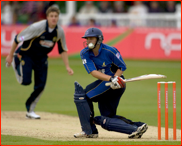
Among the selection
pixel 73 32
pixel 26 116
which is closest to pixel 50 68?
pixel 73 32

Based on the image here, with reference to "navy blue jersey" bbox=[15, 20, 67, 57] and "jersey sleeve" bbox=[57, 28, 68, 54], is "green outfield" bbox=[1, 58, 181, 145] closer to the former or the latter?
"jersey sleeve" bbox=[57, 28, 68, 54]

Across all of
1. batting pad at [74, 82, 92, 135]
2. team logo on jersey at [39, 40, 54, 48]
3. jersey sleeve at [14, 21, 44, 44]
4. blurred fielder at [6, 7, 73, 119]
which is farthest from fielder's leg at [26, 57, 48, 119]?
batting pad at [74, 82, 92, 135]

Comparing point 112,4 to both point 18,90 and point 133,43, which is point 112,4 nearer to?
point 133,43

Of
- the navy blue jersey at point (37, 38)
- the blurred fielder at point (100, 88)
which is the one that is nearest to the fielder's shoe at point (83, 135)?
the blurred fielder at point (100, 88)

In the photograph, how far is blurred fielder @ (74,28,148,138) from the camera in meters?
6.09

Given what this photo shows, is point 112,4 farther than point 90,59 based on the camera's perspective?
Yes

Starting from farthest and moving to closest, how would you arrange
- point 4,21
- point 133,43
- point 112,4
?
point 112,4 → point 4,21 → point 133,43

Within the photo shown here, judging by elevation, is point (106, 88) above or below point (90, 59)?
below

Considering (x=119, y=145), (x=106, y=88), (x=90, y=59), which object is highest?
(x=90, y=59)

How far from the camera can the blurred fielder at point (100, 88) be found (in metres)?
6.09

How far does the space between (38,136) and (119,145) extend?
1595 mm

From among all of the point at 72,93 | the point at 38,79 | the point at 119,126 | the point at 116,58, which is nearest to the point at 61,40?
the point at 38,79

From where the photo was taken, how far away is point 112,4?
22.9 m

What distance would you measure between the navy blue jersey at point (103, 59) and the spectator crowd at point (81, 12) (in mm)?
13757
